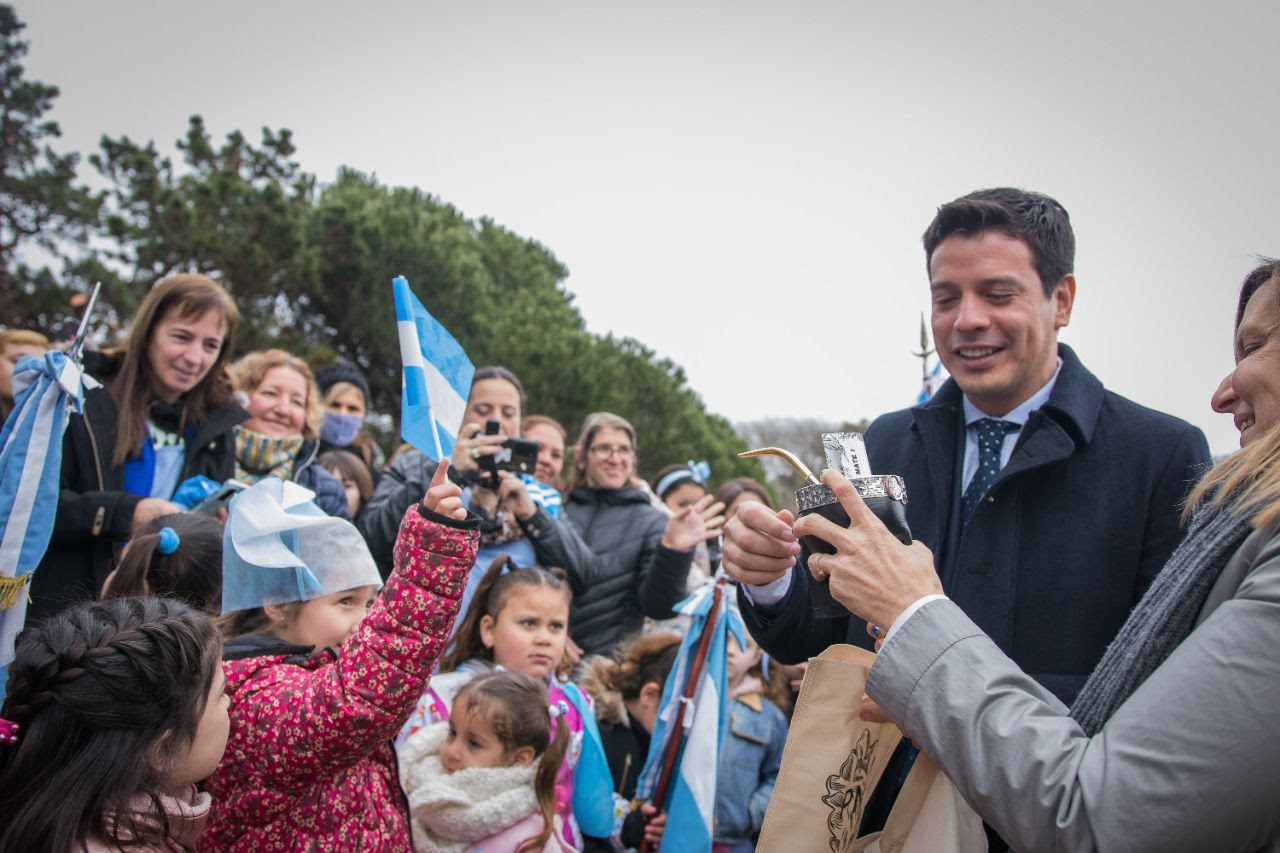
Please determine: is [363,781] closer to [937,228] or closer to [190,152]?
[937,228]

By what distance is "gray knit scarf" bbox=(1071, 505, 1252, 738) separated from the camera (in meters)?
1.49

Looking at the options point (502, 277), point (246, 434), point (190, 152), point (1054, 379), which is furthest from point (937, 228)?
point (502, 277)

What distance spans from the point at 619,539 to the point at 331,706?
9.61ft

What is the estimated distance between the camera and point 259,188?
14.9 m

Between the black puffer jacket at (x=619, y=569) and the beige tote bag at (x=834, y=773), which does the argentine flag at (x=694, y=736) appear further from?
the beige tote bag at (x=834, y=773)

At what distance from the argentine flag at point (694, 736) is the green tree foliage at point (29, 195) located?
492 inches

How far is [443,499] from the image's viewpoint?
221 cm

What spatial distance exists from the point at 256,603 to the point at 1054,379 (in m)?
2.18

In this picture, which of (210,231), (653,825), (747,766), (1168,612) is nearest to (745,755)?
(747,766)

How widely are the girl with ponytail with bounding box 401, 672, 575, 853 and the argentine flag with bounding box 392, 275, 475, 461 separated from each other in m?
1.04

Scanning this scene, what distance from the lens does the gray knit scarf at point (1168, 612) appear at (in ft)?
4.88

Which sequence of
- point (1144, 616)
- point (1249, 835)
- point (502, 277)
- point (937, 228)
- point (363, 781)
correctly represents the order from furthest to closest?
point (502, 277)
point (937, 228)
point (363, 781)
point (1144, 616)
point (1249, 835)

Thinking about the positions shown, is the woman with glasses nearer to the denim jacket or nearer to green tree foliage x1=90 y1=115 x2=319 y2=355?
the denim jacket

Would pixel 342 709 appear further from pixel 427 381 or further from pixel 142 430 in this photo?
pixel 142 430
